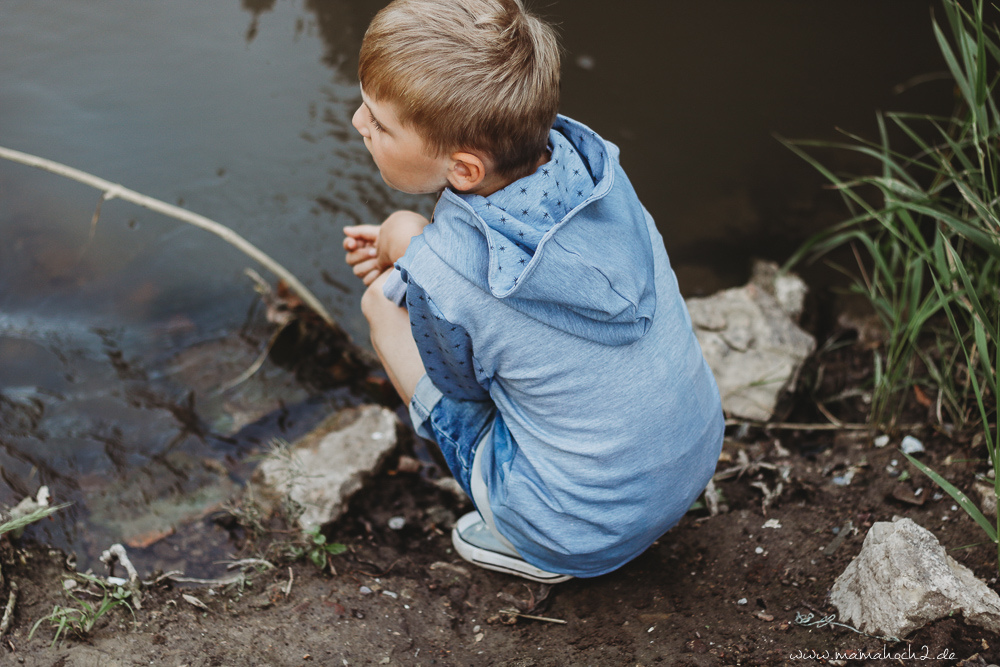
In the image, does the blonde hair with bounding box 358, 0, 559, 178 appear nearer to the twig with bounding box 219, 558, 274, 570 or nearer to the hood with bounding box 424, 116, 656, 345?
the hood with bounding box 424, 116, 656, 345

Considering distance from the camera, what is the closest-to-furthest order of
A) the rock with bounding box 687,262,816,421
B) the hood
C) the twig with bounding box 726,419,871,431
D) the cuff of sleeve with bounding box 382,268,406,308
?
the hood, the cuff of sleeve with bounding box 382,268,406,308, the twig with bounding box 726,419,871,431, the rock with bounding box 687,262,816,421

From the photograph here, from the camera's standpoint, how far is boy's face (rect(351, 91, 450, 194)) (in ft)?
4.21

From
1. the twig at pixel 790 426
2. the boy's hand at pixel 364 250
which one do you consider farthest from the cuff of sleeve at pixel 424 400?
the twig at pixel 790 426

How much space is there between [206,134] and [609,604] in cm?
274

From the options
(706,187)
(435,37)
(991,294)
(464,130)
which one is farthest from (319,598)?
(706,187)

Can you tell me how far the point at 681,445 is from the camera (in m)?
1.43

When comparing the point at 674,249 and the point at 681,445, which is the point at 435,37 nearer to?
the point at 681,445

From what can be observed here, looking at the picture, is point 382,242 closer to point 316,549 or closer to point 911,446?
point 316,549

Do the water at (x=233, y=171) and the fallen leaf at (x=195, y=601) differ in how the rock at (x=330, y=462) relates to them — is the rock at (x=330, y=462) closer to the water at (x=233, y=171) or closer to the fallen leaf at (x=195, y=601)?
the water at (x=233, y=171)

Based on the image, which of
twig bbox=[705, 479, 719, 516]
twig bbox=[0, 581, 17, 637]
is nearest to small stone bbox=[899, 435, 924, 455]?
twig bbox=[705, 479, 719, 516]

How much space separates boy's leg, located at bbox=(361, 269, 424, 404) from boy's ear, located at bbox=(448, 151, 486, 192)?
1.27 ft

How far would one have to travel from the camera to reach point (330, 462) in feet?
6.89

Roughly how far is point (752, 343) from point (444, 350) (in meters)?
1.46

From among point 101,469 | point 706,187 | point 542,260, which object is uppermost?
point 542,260
